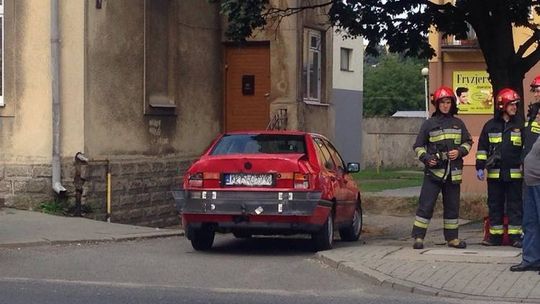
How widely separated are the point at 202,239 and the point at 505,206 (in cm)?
386

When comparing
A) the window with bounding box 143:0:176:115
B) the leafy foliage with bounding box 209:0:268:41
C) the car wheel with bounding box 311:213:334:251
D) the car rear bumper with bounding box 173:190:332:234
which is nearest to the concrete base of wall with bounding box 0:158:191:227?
the window with bounding box 143:0:176:115

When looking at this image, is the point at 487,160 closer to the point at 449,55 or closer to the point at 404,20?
the point at 404,20

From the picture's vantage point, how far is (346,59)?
134 ft

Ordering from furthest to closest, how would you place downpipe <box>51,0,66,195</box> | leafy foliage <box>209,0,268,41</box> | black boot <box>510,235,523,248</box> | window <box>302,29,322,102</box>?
window <box>302,29,322,102</box>
downpipe <box>51,0,66,195</box>
leafy foliage <box>209,0,268,41</box>
black boot <box>510,235,523,248</box>

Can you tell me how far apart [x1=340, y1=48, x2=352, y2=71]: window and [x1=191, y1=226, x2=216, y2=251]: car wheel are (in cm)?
2787

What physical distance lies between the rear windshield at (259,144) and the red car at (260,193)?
0.5 inches

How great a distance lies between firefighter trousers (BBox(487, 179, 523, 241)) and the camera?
12383mm

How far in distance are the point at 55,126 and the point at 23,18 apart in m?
1.86

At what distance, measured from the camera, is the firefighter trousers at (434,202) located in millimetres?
12281

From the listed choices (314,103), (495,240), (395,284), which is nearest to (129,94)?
(314,103)

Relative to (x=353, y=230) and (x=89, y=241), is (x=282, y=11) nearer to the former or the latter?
(x=353, y=230)

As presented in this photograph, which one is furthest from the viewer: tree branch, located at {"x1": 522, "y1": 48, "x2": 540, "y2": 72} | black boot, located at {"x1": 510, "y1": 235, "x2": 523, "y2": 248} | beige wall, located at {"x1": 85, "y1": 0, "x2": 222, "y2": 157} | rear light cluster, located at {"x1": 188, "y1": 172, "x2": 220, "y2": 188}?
beige wall, located at {"x1": 85, "y1": 0, "x2": 222, "y2": 157}

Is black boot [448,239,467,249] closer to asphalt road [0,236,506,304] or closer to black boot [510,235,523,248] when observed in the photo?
black boot [510,235,523,248]

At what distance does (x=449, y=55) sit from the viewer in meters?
27.0
